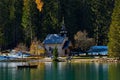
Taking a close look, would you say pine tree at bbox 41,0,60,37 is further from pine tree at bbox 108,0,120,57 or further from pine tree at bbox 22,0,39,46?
pine tree at bbox 108,0,120,57

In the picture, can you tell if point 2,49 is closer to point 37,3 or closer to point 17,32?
point 17,32

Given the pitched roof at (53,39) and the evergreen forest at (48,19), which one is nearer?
the pitched roof at (53,39)

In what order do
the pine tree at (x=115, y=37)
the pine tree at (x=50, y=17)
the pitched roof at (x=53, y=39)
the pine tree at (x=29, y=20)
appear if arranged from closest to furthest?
the pine tree at (x=115, y=37), the pitched roof at (x=53, y=39), the pine tree at (x=29, y=20), the pine tree at (x=50, y=17)

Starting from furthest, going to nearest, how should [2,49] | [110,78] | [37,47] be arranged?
[2,49]
[37,47]
[110,78]

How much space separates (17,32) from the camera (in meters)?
104

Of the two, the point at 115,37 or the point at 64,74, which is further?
the point at 115,37

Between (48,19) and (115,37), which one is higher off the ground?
(48,19)

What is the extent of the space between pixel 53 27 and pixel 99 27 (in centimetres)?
1102

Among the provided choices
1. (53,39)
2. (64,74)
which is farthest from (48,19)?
(64,74)

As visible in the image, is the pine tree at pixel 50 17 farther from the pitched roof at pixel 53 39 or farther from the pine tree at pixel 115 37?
the pine tree at pixel 115 37

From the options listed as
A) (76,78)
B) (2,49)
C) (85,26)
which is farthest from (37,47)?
(76,78)

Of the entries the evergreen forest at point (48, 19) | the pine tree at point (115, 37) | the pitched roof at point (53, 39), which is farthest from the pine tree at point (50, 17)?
the pine tree at point (115, 37)

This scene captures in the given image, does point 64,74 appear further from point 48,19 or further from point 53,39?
point 48,19

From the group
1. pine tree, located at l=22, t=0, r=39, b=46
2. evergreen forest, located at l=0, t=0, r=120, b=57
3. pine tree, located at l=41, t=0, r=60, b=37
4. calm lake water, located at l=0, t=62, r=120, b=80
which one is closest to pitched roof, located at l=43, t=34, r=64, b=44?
evergreen forest, located at l=0, t=0, r=120, b=57
